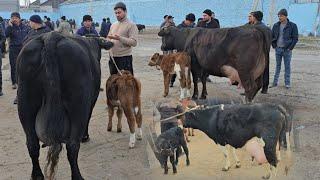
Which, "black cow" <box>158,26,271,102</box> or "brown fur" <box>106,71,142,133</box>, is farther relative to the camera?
"black cow" <box>158,26,271,102</box>

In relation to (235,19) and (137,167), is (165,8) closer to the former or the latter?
(235,19)

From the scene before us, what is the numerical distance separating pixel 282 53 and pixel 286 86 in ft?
2.76

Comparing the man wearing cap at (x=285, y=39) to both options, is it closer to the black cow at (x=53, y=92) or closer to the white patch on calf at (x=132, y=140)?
the white patch on calf at (x=132, y=140)

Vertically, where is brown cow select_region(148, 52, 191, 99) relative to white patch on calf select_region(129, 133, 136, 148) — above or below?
above

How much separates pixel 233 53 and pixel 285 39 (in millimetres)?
3073

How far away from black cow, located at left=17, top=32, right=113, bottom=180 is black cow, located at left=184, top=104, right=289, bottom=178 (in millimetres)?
1163

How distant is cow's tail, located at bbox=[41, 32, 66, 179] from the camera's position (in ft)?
12.9

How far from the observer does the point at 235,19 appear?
3672 cm

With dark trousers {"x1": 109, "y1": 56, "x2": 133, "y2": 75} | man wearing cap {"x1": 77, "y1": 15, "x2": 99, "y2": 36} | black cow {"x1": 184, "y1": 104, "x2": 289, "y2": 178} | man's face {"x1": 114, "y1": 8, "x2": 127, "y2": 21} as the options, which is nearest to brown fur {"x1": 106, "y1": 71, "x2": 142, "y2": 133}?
dark trousers {"x1": 109, "y1": 56, "x2": 133, "y2": 75}

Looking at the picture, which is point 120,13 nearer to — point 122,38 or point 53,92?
point 122,38

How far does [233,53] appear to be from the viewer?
8.05m

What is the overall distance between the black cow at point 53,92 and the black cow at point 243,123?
1.16m

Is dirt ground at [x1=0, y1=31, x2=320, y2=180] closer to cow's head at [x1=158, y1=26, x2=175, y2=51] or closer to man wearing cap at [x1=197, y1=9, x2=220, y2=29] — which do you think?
cow's head at [x1=158, y1=26, x2=175, y2=51]

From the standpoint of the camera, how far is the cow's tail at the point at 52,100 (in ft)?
12.9
